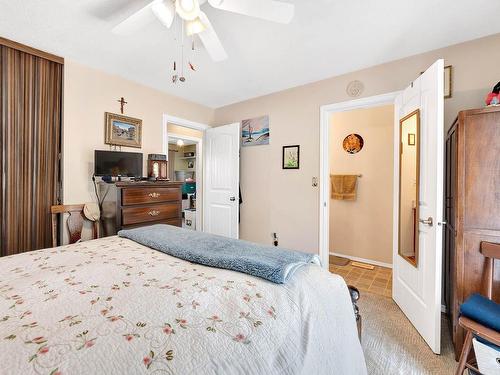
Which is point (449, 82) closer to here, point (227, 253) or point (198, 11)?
point (198, 11)

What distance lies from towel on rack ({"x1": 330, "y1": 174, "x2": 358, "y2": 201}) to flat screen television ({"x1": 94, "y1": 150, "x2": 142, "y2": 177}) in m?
2.85

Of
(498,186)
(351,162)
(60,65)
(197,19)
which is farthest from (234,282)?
(351,162)

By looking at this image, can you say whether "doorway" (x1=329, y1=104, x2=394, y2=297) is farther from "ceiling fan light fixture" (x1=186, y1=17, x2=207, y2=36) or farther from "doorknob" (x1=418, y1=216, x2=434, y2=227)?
"ceiling fan light fixture" (x1=186, y1=17, x2=207, y2=36)

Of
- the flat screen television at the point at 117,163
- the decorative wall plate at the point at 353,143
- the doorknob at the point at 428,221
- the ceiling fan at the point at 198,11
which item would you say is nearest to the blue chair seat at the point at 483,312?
the doorknob at the point at 428,221

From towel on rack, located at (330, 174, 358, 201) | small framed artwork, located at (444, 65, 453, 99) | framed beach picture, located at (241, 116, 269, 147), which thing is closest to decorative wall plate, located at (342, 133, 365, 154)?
towel on rack, located at (330, 174, 358, 201)

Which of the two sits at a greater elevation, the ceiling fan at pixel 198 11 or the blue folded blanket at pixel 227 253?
the ceiling fan at pixel 198 11

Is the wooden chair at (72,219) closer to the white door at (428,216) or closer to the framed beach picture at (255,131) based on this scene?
the framed beach picture at (255,131)

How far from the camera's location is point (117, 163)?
260cm

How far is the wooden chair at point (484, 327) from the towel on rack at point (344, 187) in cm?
213

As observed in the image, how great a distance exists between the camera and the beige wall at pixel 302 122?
2012 millimetres

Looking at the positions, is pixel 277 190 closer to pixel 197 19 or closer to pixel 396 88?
pixel 396 88

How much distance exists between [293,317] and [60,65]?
3.12 metres

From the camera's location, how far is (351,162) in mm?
3656

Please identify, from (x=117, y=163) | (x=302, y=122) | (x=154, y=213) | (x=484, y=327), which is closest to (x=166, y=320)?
(x=484, y=327)
